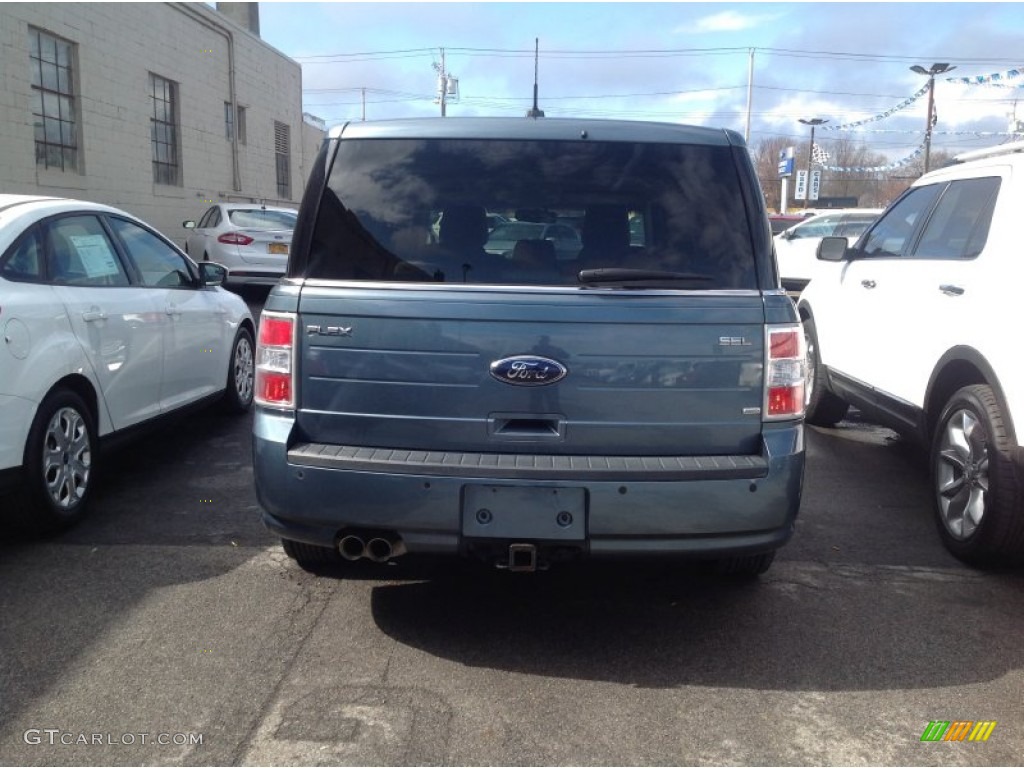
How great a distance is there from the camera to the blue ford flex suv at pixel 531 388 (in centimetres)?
321

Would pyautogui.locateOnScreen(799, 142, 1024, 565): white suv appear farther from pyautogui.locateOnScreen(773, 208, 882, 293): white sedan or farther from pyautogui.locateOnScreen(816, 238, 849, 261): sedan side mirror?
pyautogui.locateOnScreen(773, 208, 882, 293): white sedan

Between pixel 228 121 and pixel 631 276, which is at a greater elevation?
pixel 228 121

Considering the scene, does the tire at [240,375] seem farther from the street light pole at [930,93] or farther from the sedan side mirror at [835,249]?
the street light pole at [930,93]

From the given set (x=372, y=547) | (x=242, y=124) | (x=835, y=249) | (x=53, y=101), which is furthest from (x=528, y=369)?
(x=242, y=124)

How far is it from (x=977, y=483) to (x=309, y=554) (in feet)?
10.1

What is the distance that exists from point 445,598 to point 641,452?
1.23 meters

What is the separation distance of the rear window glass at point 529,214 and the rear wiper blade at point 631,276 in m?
0.01

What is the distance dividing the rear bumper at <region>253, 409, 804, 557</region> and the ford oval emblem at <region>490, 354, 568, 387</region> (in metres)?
0.28

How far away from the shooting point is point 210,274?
6480mm

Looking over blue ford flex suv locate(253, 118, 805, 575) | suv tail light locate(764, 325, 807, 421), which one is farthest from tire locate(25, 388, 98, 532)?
suv tail light locate(764, 325, 807, 421)

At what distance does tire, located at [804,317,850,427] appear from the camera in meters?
6.96

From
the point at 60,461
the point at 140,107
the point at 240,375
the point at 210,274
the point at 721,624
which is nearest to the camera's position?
the point at 721,624

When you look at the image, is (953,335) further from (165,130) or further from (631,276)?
(165,130)

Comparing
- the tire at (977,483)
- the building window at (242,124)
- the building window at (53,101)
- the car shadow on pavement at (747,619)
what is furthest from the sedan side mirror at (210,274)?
the building window at (242,124)
